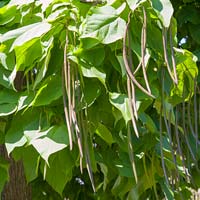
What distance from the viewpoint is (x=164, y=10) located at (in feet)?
2.68

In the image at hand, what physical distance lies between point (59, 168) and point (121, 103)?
0.20 metres

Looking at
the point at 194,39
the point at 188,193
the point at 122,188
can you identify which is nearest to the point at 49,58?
the point at 122,188

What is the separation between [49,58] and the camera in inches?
34.8

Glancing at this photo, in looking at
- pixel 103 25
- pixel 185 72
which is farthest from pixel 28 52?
pixel 185 72

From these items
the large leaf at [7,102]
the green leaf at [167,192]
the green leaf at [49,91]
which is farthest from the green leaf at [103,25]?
the green leaf at [167,192]

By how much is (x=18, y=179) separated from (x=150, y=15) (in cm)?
113

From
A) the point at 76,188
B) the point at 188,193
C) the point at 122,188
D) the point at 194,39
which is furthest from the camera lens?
the point at 76,188

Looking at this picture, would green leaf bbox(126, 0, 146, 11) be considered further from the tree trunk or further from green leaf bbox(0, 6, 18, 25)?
the tree trunk

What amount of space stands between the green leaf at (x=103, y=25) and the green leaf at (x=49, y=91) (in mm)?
105

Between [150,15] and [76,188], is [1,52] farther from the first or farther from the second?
[76,188]

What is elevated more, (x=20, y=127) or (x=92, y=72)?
(x=92, y=72)

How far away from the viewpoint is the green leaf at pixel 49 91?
0.90 metres

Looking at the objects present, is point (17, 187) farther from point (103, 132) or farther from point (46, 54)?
point (46, 54)

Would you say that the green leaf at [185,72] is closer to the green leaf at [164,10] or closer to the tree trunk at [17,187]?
the green leaf at [164,10]
